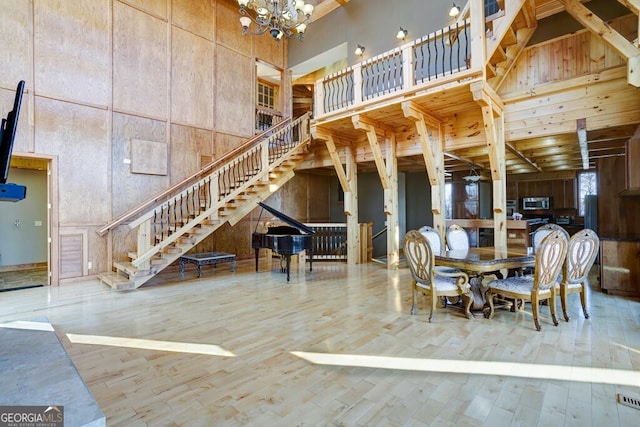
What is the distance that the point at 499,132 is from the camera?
5523 millimetres

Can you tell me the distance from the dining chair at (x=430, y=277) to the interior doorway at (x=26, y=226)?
757 cm

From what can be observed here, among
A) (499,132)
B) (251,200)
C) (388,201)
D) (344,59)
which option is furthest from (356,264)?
(344,59)

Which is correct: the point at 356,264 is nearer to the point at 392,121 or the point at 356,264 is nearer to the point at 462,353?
the point at 392,121

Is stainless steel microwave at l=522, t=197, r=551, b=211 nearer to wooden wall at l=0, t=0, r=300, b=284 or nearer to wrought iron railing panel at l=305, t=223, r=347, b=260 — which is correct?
wrought iron railing panel at l=305, t=223, r=347, b=260

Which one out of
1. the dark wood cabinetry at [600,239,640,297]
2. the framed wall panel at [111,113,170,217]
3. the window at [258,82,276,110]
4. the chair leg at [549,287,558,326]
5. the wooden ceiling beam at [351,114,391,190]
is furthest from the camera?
the window at [258,82,276,110]

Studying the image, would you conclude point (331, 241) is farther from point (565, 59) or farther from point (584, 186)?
point (584, 186)

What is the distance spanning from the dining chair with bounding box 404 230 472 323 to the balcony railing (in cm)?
282

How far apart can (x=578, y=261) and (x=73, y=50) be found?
8534 mm

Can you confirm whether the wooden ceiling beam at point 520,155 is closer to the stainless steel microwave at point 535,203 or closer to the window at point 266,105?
the stainless steel microwave at point 535,203

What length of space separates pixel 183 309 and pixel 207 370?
6.06 feet

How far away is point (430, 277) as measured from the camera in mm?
3557

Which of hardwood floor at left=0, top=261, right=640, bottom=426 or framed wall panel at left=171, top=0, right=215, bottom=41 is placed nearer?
hardwood floor at left=0, top=261, right=640, bottom=426

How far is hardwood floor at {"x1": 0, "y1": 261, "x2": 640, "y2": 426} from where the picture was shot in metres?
1.92

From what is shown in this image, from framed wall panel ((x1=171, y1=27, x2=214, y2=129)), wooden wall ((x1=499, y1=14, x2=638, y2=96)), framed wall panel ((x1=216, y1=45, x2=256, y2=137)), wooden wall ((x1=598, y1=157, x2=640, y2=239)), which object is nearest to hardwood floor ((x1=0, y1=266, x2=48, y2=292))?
framed wall panel ((x1=171, y1=27, x2=214, y2=129))
